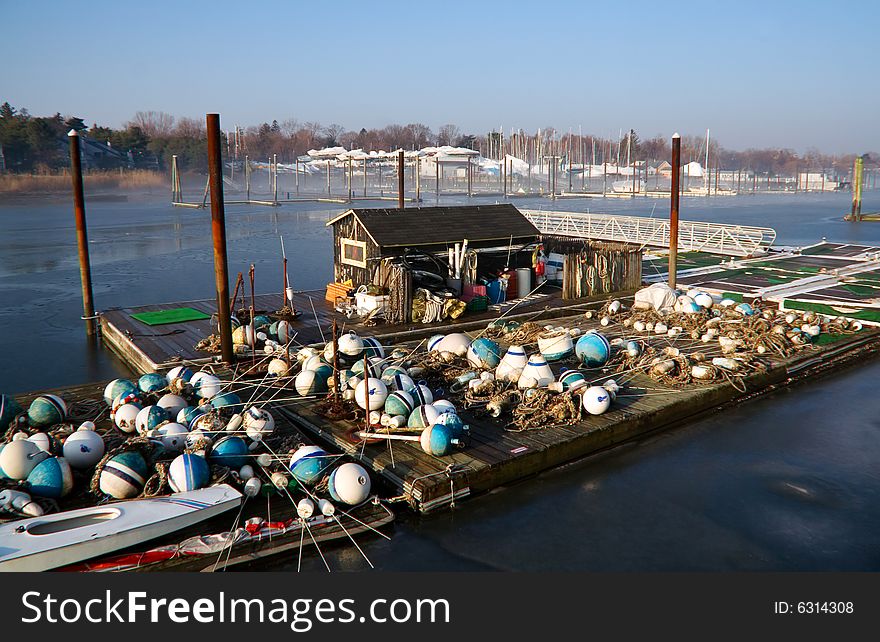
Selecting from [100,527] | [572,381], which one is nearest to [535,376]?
[572,381]

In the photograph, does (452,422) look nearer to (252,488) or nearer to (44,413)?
(252,488)

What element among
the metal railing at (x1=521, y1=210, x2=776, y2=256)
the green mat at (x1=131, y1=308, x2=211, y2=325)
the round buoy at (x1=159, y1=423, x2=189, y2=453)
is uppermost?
the metal railing at (x1=521, y1=210, x2=776, y2=256)

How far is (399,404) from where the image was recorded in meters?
11.0

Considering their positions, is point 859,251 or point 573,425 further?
point 859,251

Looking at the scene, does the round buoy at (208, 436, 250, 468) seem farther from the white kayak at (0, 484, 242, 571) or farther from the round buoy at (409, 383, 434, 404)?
the round buoy at (409, 383, 434, 404)

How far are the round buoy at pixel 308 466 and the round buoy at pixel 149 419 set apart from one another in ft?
7.62

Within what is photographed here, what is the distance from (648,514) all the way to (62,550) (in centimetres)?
697

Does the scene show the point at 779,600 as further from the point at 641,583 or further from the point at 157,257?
the point at 157,257

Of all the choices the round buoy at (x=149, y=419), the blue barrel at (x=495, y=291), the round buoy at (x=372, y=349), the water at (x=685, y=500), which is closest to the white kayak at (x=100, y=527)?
the water at (x=685, y=500)

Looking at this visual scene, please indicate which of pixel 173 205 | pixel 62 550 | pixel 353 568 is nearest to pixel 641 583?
pixel 353 568

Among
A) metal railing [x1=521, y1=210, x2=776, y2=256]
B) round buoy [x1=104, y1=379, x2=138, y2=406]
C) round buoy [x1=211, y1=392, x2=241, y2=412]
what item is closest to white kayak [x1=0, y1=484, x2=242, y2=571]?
round buoy [x1=211, y1=392, x2=241, y2=412]

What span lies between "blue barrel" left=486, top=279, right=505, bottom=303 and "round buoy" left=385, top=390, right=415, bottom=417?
8.74 m

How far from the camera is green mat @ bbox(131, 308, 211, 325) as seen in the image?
18156 mm

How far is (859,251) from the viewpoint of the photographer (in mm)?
33156
